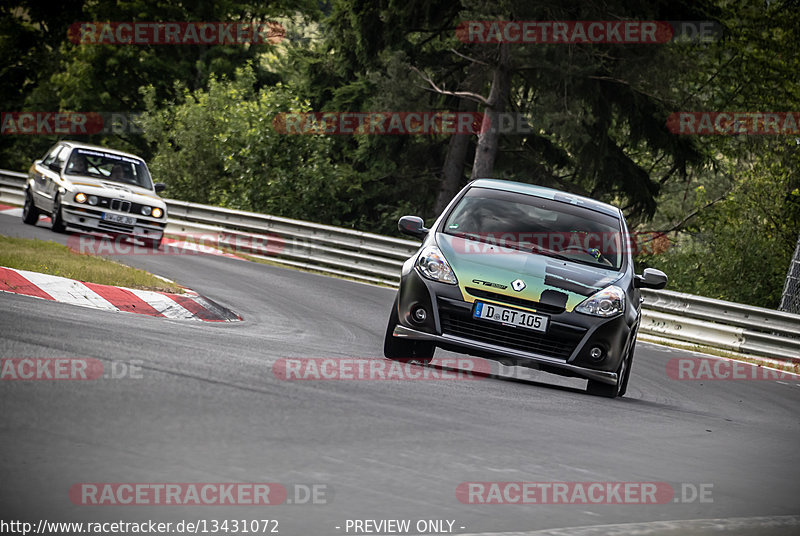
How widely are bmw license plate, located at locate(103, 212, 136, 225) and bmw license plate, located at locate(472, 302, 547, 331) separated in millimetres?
12607

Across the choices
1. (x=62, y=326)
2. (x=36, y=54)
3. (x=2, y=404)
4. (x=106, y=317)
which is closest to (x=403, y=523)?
(x=2, y=404)

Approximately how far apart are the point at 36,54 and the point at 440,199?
25.0 metres

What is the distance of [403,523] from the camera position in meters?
4.30

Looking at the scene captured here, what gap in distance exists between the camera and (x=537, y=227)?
981 cm

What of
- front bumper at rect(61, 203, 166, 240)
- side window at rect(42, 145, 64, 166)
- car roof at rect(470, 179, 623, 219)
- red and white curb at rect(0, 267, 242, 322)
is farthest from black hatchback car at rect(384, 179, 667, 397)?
side window at rect(42, 145, 64, 166)

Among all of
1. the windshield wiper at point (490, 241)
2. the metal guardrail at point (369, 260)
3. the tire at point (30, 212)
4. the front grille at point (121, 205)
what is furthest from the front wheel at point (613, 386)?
the tire at point (30, 212)

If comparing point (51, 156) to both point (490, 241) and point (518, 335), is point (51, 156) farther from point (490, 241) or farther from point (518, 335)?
point (518, 335)

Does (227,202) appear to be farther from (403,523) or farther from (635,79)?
(403,523)

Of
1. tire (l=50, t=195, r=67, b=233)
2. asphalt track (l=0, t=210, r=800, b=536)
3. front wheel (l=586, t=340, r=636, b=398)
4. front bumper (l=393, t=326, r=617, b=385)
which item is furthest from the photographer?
tire (l=50, t=195, r=67, b=233)

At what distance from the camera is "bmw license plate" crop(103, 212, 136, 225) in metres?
19.8

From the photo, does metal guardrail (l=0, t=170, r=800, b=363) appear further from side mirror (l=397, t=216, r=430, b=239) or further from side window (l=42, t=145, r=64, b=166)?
side mirror (l=397, t=216, r=430, b=239)

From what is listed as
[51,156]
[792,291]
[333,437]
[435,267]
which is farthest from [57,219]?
[333,437]

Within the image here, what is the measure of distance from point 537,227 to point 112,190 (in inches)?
481

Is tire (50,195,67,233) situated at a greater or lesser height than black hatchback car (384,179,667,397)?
lesser
